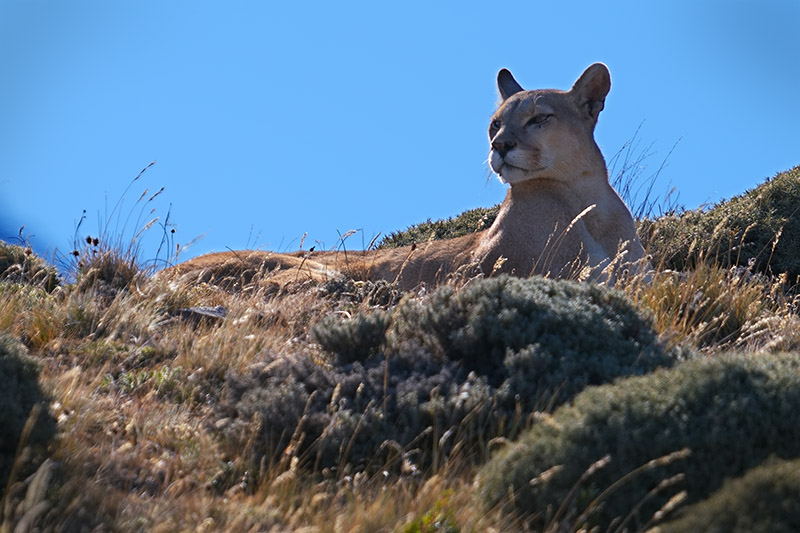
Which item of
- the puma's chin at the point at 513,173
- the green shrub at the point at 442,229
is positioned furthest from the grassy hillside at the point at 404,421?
the green shrub at the point at 442,229

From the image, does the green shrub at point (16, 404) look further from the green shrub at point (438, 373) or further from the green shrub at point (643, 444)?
the green shrub at point (643, 444)

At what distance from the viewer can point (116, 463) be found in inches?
197

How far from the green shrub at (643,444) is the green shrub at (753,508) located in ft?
1.04

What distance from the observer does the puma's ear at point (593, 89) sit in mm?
10156

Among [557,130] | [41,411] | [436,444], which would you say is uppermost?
[557,130]

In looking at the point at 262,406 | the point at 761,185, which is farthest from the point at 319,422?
the point at 761,185

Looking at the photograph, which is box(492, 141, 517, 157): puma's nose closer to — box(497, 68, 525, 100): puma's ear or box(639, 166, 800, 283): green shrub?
box(497, 68, 525, 100): puma's ear

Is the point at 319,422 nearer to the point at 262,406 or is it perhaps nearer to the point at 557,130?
the point at 262,406

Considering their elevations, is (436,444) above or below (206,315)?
below

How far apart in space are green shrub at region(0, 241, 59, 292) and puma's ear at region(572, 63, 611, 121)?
6.31 meters

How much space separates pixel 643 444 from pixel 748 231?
11.7m

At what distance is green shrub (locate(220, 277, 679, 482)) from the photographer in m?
5.10

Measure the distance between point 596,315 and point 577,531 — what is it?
2.19 metres

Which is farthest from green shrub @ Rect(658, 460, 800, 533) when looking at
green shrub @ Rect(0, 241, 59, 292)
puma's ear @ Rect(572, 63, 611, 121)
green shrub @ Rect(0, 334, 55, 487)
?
green shrub @ Rect(0, 241, 59, 292)
